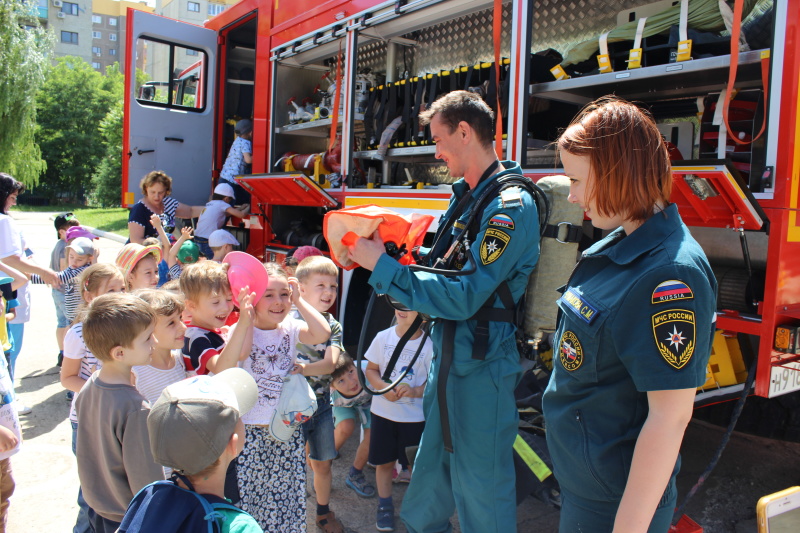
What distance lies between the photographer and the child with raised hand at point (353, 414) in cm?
306

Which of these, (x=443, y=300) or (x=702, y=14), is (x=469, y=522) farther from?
(x=702, y=14)

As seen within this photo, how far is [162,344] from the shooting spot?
238cm

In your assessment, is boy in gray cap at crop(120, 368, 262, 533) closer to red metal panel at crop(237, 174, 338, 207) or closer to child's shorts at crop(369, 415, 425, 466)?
child's shorts at crop(369, 415, 425, 466)

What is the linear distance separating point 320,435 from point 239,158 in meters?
3.89

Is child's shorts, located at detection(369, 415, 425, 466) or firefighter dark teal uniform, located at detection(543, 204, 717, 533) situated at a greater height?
firefighter dark teal uniform, located at detection(543, 204, 717, 533)

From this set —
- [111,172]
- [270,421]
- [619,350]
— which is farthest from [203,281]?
[111,172]

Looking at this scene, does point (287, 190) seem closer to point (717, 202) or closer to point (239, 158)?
point (239, 158)

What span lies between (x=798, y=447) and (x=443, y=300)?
139 inches

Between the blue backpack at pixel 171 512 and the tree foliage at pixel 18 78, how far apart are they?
29.2 m

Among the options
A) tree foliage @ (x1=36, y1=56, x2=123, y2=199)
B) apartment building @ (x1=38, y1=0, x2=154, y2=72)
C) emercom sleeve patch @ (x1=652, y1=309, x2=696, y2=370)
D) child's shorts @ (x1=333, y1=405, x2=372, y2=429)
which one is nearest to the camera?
emercom sleeve patch @ (x1=652, y1=309, x2=696, y2=370)

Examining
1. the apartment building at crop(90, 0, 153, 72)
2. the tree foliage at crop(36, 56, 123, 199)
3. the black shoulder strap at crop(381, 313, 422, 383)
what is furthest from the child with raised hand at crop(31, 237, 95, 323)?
the apartment building at crop(90, 0, 153, 72)

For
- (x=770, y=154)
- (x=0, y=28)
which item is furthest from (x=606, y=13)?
(x=0, y=28)

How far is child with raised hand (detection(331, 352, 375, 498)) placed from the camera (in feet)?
10.0

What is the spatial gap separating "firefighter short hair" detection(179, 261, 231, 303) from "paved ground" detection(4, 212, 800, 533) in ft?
4.07
